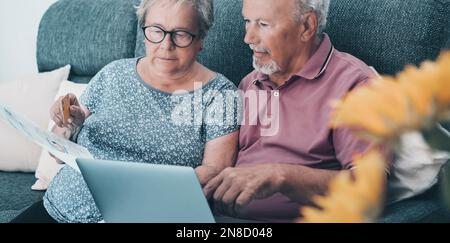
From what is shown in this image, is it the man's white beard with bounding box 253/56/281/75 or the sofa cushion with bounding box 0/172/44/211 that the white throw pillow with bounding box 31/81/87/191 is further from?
the man's white beard with bounding box 253/56/281/75

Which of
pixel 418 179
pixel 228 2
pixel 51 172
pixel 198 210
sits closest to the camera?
pixel 198 210

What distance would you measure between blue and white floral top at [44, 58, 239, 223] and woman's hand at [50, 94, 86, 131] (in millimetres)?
23

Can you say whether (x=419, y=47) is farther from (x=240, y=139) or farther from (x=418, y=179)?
(x=240, y=139)

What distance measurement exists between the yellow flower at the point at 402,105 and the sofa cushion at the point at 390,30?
3.12ft

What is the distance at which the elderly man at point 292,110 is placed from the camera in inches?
41.9

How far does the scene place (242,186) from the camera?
1018 millimetres

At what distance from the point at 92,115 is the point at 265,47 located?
429mm

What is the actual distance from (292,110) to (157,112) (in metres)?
0.30

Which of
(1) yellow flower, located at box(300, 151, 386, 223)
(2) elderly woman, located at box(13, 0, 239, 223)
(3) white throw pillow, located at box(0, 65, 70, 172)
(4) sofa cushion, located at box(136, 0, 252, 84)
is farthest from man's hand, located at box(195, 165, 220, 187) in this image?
(1) yellow flower, located at box(300, 151, 386, 223)

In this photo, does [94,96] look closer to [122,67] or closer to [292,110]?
[122,67]

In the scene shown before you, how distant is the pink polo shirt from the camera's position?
111cm

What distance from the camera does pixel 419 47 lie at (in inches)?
47.6

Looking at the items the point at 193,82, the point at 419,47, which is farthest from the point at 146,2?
the point at 419,47

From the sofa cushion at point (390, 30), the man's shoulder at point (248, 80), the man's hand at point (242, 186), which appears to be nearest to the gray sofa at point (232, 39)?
the sofa cushion at point (390, 30)
